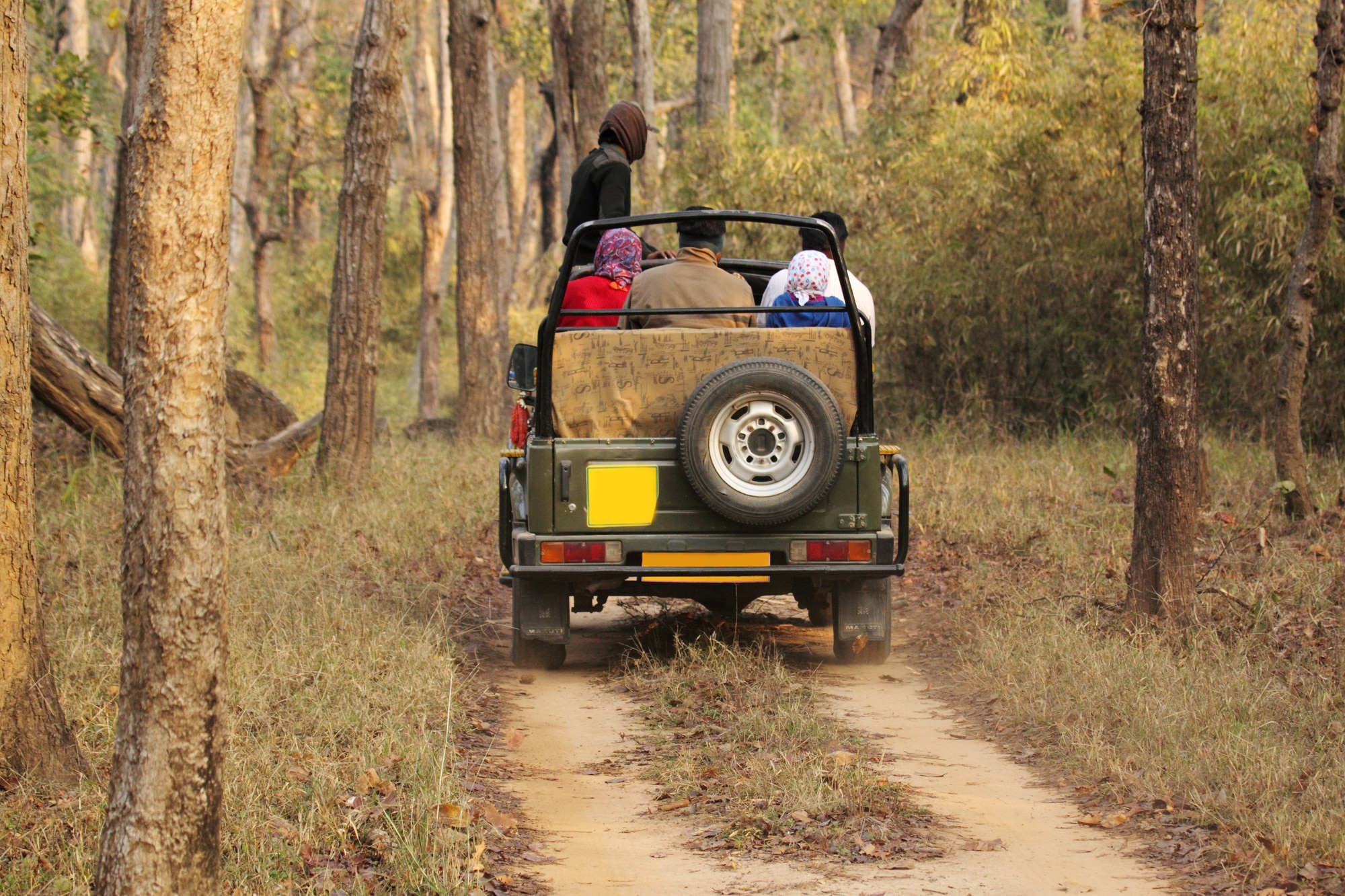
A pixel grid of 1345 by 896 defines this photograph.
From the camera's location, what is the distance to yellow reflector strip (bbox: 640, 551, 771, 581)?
627 centimetres

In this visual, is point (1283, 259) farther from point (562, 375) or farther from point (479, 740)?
point (479, 740)

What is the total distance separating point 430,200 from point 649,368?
18.4 metres

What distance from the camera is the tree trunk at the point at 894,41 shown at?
21.6 metres

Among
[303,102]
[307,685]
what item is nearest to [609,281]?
[307,685]

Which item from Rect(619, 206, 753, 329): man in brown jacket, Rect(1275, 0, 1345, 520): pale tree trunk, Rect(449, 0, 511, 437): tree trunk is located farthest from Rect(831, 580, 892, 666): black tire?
Rect(449, 0, 511, 437): tree trunk

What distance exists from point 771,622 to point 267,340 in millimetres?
16343

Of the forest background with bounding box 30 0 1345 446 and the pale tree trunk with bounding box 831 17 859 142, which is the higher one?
the pale tree trunk with bounding box 831 17 859 142

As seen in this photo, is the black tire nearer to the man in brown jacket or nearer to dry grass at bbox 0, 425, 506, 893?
the man in brown jacket

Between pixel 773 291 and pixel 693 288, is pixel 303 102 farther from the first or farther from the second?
pixel 693 288

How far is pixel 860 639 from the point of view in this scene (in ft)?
22.9

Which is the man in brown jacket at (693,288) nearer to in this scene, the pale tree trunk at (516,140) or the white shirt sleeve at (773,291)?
the white shirt sleeve at (773,291)

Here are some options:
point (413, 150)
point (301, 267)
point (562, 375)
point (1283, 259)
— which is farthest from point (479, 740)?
point (301, 267)

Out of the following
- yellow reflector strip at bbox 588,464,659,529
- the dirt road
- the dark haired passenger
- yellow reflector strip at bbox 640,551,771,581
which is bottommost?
the dirt road

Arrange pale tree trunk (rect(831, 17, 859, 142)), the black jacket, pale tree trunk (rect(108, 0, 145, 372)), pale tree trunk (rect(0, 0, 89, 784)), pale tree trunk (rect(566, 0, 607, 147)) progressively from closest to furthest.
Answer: pale tree trunk (rect(0, 0, 89, 784)), the black jacket, pale tree trunk (rect(108, 0, 145, 372)), pale tree trunk (rect(566, 0, 607, 147)), pale tree trunk (rect(831, 17, 859, 142))
